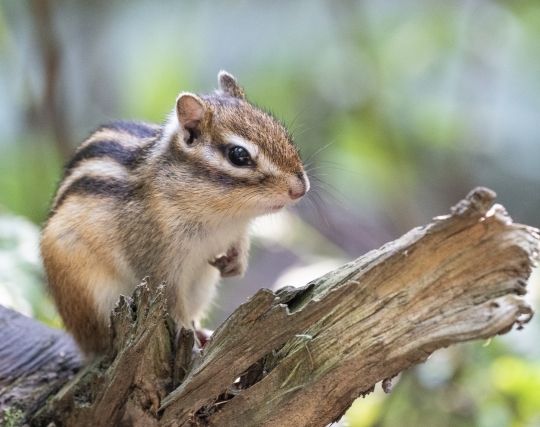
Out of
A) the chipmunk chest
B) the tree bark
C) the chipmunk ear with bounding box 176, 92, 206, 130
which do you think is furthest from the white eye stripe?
the tree bark

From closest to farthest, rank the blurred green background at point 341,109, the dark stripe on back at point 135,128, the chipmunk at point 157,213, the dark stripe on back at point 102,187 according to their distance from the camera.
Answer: the chipmunk at point 157,213 < the dark stripe on back at point 102,187 < the dark stripe on back at point 135,128 < the blurred green background at point 341,109

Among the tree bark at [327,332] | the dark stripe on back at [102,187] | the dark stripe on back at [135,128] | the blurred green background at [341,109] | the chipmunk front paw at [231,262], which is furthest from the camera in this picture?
the blurred green background at [341,109]

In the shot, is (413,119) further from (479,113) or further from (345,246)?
(345,246)

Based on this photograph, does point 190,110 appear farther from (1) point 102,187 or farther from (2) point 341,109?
(2) point 341,109

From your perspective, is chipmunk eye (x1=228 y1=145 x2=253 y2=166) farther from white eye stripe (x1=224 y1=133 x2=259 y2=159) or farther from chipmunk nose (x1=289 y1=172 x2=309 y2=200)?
chipmunk nose (x1=289 y1=172 x2=309 y2=200)

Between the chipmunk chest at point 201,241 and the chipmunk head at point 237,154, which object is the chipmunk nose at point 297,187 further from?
the chipmunk chest at point 201,241

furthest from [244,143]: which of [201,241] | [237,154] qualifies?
[201,241]

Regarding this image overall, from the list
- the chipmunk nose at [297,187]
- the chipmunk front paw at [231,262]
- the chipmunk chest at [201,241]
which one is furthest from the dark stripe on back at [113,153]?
the chipmunk nose at [297,187]
